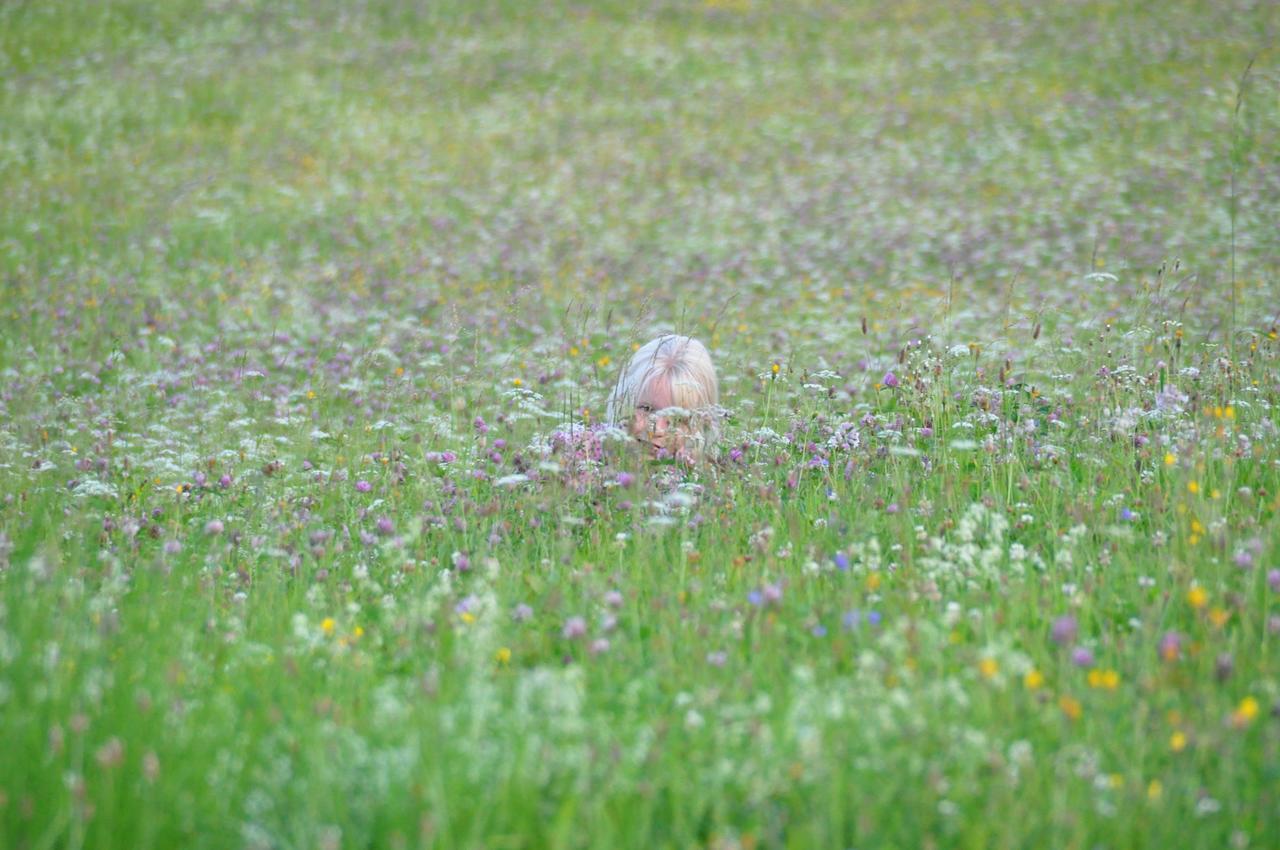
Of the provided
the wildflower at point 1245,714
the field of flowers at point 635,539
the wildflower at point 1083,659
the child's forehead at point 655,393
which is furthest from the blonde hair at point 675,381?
the wildflower at point 1245,714

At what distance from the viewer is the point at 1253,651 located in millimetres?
3557

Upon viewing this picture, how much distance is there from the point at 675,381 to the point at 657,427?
0.30 m

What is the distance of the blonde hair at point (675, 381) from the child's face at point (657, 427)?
1.4 inches

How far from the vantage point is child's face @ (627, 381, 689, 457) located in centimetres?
544

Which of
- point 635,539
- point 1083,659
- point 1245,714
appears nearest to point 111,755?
point 635,539

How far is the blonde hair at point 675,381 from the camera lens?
5.65 m

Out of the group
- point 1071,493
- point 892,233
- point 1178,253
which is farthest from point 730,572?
point 892,233

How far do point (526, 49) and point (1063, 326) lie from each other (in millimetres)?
20153

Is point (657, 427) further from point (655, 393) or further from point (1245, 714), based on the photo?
point (1245, 714)

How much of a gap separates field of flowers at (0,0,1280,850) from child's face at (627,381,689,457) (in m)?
0.16

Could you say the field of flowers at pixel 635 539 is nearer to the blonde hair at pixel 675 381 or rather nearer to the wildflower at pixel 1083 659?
the wildflower at pixel 1083 659

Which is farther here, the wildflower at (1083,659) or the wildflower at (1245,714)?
the wildflower at (1083,659)

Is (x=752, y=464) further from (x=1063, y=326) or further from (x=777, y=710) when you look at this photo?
(x=1063, y=326)

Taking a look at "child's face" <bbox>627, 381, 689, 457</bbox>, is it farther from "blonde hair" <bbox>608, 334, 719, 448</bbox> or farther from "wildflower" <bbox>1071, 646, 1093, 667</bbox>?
"wildflower" <bbox>1071, 646, 1093, 667</bbox>
